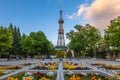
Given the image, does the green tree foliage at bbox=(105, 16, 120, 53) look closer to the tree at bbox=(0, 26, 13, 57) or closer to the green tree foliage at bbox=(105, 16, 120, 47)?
the green tree foliage at bbox=(105, 16, 120, 47)

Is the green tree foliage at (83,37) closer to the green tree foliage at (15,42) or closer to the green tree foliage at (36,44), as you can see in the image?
the green tree foliage at (36,44)

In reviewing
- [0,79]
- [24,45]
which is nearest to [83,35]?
[24,45]

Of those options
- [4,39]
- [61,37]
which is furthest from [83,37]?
[4,39]

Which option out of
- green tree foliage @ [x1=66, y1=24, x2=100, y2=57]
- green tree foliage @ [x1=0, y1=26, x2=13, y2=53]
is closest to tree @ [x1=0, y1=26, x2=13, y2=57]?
green tree foliage @ [x1=0, y1=26, x2=13, y2=53]

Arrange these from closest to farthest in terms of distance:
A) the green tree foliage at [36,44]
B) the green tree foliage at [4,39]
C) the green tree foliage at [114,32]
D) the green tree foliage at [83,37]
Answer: the green tree foliage at [4,39]
the green tree foliage at [114,32]
the green tree foliage at [83,37]
the green tree foliage at [36,44]

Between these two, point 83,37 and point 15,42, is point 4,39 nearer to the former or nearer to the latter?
point 15,42

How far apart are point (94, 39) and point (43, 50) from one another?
632 inches

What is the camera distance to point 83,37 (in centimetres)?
6912

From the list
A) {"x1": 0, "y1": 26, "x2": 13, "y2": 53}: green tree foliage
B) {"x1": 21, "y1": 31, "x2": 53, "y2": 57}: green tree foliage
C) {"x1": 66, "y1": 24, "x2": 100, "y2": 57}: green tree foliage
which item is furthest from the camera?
{"x1": 21, "y1": 31, "x2": 53, "y2": 57}: green tree foliage

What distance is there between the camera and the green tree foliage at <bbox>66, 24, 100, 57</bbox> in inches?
2657

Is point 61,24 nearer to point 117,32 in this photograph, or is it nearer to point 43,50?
point 43,50

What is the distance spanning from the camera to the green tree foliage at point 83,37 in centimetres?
6750

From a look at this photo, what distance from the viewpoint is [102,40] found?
69.2 metres

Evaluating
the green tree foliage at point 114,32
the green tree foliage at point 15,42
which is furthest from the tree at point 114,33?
the green tree foliage at point 15,42
